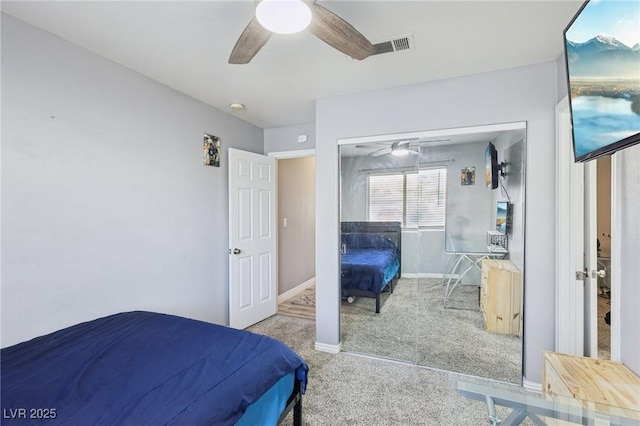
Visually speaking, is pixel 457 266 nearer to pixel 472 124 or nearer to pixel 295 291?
pixel 472 124

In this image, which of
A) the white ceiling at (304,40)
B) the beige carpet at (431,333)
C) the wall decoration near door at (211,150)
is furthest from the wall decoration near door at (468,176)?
the wall decoration near door at (211,150)

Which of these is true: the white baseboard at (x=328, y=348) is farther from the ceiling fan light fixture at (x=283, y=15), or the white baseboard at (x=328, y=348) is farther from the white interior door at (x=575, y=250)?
the ceiling fan light fixture at (x=283, y=15)

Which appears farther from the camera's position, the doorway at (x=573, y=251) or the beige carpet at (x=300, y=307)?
the beige carpet at (x=300, y=307)

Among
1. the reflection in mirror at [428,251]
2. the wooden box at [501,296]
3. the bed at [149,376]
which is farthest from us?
the reflection in mirror at [428,251]

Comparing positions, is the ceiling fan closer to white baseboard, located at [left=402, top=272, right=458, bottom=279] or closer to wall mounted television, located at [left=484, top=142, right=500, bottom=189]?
wall mounted television, located at [left=484, top=142, right=500, bottom=189]

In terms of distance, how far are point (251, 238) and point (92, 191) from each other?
5.70ft

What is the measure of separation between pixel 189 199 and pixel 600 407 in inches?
123

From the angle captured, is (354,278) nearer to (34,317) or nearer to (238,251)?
(238,251)

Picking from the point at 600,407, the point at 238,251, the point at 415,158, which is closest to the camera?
the point at 600,407

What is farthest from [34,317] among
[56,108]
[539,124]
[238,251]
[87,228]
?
[539,124]

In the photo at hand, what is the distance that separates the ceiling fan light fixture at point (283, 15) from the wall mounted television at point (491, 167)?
2048 mm

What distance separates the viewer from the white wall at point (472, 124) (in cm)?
223

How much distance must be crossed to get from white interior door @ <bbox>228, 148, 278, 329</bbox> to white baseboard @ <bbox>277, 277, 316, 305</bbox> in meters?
0.40

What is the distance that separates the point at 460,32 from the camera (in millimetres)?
1849
